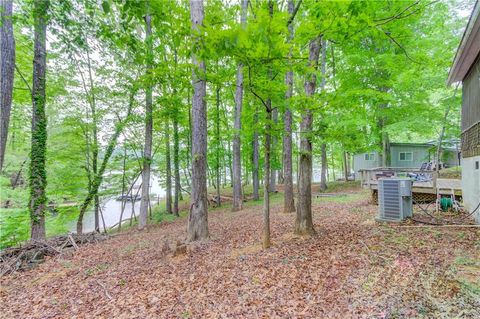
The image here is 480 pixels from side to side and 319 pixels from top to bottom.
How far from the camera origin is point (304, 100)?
473 centimetres

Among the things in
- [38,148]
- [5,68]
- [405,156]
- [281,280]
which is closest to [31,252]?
[38,148]

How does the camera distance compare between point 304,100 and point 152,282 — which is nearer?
point 152,282

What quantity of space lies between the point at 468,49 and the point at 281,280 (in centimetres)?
668

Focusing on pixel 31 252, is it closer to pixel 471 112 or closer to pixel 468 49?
pixel 468 49

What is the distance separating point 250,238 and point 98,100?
9.73m

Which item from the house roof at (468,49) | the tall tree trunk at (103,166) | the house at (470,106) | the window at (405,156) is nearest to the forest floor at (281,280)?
the house at (470,106)

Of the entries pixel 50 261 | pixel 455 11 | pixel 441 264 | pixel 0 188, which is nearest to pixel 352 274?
pixel 441 264

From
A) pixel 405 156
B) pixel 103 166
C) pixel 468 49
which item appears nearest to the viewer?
pixel 468 49

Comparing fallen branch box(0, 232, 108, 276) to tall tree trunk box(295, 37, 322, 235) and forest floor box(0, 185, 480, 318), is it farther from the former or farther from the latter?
tall tree trunk box(295, 37, 322, 235)

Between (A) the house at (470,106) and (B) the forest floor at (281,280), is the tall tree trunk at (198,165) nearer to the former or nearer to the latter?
(B) the forest floor at (281,280)

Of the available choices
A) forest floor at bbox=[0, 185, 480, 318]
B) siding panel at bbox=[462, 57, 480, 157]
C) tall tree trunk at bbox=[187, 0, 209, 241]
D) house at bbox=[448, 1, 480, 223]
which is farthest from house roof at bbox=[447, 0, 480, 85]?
tall tree trunk at bbox=[187, 0, 209, 241]

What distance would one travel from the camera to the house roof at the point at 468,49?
461 centimetres

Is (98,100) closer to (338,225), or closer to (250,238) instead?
(250,238)

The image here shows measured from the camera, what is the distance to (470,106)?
6961 millimetres
